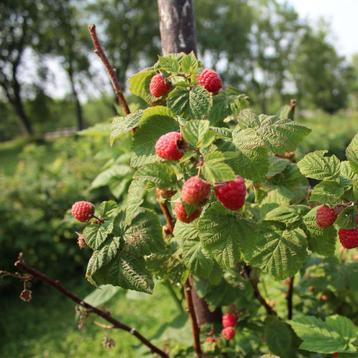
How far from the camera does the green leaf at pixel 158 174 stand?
3.30ft

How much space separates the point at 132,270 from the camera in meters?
1.08

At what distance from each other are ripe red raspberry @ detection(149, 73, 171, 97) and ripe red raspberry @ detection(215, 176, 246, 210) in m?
0.41

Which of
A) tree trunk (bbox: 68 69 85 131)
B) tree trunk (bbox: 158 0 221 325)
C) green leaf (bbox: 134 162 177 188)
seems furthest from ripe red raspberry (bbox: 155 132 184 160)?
tree trunk (bbox: 68 69 85 131)

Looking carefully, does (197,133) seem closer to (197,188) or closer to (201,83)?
(197,188)

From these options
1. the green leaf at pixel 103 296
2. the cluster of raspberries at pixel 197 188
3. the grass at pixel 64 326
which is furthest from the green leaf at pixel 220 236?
the grass at pixel 64 326

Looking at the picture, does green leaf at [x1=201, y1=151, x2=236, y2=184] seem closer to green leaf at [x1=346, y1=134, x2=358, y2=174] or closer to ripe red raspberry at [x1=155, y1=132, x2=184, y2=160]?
ripe red raspberry at [x1=155, y1=132, x2=184, y2=160]

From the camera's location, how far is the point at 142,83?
122 cm

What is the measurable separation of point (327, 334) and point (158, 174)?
949mm

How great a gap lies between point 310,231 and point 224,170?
534mm

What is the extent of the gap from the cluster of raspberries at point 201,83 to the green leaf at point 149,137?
11cm

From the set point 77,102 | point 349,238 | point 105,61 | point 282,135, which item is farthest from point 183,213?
point 77,102

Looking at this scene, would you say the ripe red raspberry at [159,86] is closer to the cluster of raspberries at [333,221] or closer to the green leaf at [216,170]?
the green leaf at [216,170]

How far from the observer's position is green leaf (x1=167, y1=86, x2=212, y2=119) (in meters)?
1.04

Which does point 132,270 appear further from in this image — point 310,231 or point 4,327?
point 4,327
